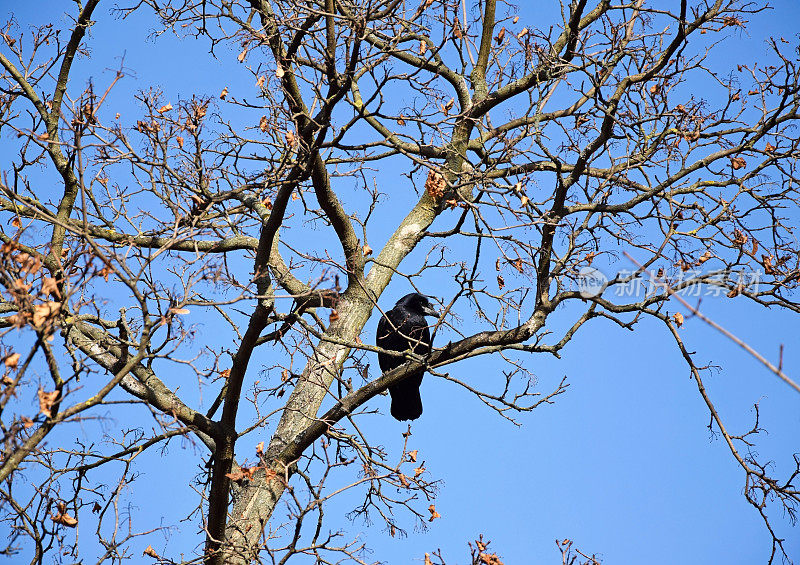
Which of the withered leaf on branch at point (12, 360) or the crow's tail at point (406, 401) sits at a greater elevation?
the crow's tail at point (406, 401)

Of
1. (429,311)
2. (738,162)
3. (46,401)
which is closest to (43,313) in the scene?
(46,401)

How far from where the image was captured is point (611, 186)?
473 centimetres

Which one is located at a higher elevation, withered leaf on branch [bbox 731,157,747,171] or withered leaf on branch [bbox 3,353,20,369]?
withered leaf on branch [bbox 731,157,747,171]

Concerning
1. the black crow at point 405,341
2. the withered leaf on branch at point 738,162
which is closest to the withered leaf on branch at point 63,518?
the black crow at point 405,341

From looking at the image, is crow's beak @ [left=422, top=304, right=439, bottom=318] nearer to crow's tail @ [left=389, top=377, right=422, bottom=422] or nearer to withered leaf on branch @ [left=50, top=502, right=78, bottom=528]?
crow's tail @ [left=389, top=377, right=422, bottom=422]

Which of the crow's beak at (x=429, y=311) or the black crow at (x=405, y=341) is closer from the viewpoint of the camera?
the black crow at (x=405, y=341)

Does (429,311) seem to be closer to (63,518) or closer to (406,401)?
(406,401)

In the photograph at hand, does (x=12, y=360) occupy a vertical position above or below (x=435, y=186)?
below

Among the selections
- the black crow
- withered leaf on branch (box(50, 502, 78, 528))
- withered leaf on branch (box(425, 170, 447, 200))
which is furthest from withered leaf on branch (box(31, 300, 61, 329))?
the black crow

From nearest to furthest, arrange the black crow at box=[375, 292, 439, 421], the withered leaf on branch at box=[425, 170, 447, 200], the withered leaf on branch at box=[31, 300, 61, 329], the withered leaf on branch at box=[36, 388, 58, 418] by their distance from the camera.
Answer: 1. the withered leaf on branch at box=[31, 300, 61, 329]
2. the withered leaf on branch at box=[36, 388, 58, 418]
3. the withered leaf on branch at box=[425, 170, 447, 200]
4. the black crow at box=[375, 292, 439, 421]

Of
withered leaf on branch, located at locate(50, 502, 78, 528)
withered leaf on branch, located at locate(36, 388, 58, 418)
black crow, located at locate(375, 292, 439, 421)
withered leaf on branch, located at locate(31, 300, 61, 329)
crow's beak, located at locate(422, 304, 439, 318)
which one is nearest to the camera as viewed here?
withered leaf on branch, located at locate(31, 300, 61, 329)

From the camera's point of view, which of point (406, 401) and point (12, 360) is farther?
point (406, 401)

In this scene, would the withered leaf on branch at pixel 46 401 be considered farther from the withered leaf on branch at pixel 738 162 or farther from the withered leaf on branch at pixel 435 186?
the withered leaf on branch at pixel 738 162

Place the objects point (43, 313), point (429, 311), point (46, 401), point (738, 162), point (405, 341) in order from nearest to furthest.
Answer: point (43, 313) < point (46, 401) < point (738, 162) < point (405, 341) < point (429, 311)
